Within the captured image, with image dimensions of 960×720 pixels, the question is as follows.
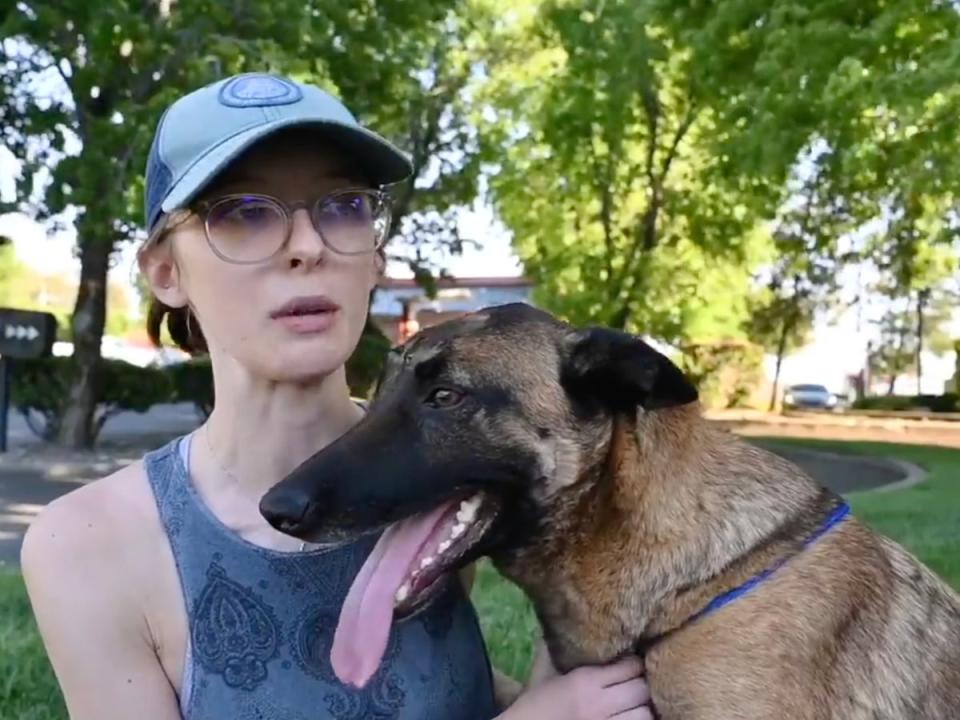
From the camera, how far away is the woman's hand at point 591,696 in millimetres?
2240

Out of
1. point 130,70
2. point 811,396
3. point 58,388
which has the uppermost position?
point 130,70

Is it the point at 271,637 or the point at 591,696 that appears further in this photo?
the point at 591,696

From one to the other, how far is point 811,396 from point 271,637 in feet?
157

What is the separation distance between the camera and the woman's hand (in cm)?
224

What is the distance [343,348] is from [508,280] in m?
37.9

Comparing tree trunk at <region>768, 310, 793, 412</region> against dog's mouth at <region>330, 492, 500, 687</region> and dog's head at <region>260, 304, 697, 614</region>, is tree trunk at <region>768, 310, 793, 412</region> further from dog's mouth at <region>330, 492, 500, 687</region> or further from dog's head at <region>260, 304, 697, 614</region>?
dog's mouth at <region>330, 492, 500, 687</region>

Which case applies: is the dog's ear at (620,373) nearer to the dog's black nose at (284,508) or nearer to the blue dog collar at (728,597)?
the blue dog collar at (728,597)

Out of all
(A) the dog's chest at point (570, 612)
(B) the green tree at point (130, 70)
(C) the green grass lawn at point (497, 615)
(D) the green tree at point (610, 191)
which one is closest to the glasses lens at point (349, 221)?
(A) the dog's chest at point (570, 612)

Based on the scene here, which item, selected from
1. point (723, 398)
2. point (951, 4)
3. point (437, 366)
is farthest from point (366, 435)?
point (723, 398)

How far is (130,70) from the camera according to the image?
1441cm

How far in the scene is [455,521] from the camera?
2434 mm

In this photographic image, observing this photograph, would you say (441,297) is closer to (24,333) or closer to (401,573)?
(24,333)

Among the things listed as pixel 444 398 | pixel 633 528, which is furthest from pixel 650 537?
→ pixel 444 398

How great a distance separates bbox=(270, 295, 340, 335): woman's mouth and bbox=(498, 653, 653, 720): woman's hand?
874 millimetres
